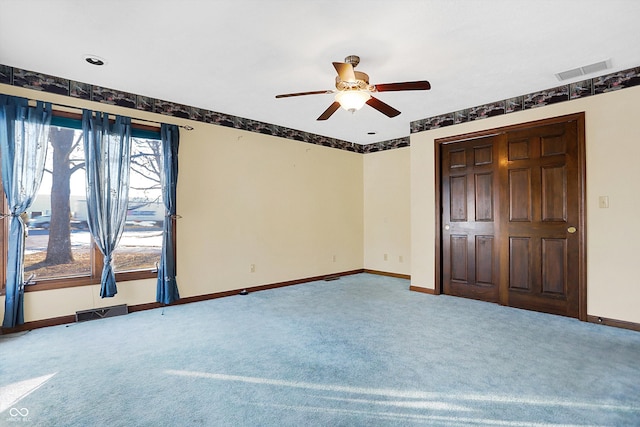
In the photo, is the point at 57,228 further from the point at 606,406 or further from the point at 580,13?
the point at 580,13

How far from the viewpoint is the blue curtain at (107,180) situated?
3.73 meters

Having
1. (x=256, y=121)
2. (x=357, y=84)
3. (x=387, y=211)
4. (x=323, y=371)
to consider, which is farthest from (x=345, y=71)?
(x=387, y=211)

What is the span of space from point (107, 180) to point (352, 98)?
3.03m

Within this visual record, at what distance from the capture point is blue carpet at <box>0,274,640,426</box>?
6.40 feet

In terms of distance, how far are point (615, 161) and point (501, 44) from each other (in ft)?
6.41

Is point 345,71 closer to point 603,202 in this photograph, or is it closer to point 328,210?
point 603,202

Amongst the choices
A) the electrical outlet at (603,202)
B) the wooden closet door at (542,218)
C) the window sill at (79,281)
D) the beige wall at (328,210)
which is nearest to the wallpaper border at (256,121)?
the beige wall at (328,210)

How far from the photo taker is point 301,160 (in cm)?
593

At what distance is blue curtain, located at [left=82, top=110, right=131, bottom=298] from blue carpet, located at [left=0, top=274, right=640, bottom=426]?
2.85 feet

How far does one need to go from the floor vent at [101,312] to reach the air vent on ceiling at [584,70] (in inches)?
225

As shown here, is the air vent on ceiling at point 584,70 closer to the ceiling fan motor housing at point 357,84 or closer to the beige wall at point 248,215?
the ceiling fan motor housing at point 357,84

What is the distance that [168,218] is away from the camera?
4.28 m

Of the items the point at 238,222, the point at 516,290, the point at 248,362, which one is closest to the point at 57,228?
the point at 238,222

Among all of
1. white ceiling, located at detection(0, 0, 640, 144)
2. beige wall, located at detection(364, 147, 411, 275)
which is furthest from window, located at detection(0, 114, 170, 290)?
beige wall, located at detection(364, 147, 411, 275)
